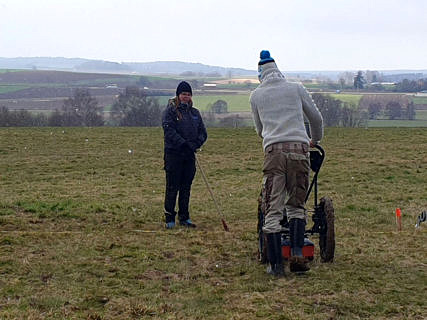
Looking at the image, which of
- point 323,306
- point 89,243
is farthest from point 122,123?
point 323,306

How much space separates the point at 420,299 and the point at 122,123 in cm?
4105

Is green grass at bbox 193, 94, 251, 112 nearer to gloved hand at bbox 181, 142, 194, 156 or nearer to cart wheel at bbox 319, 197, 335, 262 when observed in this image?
gloved hand at bbox 181, 142, 194, 156

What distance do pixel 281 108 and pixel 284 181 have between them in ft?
2.66

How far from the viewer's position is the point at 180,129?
29.9 ft

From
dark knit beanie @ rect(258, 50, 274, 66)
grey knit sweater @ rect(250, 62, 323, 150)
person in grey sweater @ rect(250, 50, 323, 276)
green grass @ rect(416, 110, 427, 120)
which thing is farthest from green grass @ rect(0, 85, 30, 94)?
person in grey sweater @ rect(250, 50, 323, 276)

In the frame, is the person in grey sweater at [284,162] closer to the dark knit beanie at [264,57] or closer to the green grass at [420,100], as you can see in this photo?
the dark knit beanie at [264,57]

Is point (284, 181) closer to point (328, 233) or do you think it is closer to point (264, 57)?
point (328, 233)

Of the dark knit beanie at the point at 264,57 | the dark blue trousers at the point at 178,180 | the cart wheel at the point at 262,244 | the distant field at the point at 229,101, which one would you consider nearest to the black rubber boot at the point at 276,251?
the cart wheel at the point at 262,244

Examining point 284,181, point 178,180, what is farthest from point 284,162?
point 178,180

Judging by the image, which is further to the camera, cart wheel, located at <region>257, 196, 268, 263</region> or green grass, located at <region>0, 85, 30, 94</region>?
green grass, located at <region>0, 85, 30, 94</region>

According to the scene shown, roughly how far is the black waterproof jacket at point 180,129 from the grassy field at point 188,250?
1337 mm

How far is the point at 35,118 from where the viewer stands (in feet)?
137

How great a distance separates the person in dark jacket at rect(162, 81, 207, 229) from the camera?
356 inches

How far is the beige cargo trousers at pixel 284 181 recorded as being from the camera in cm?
617
